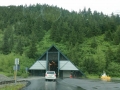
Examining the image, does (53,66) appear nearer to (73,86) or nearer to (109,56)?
(109,56)

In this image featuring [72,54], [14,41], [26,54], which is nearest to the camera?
[72,54]

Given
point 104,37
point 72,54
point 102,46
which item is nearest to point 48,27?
point 104,37

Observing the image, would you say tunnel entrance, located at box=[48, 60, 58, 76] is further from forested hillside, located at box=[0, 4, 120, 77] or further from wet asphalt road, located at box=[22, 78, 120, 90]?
wet asphalt road, located at box=[22, 78, 120, 90]

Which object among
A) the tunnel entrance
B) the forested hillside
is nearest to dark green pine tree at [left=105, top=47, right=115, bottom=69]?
the forested hillside

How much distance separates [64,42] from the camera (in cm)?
9719

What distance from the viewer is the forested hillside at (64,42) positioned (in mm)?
67938

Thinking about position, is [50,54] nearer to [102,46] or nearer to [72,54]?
[72,54]

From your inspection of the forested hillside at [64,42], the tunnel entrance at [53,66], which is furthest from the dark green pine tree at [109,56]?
the tunnel entrance at [53,66]

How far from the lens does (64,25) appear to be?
111 metres

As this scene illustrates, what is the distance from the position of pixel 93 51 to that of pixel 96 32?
26858mm

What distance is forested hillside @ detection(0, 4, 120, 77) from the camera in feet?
223

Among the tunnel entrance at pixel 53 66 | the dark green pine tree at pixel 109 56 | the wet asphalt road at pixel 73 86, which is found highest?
the dark green pine tree at pixel 109 56

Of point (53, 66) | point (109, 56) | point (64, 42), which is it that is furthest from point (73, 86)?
point (64, 42)

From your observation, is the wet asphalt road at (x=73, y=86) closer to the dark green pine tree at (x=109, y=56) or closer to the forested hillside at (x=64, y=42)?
the forested hillside at (x=64, y=42)
